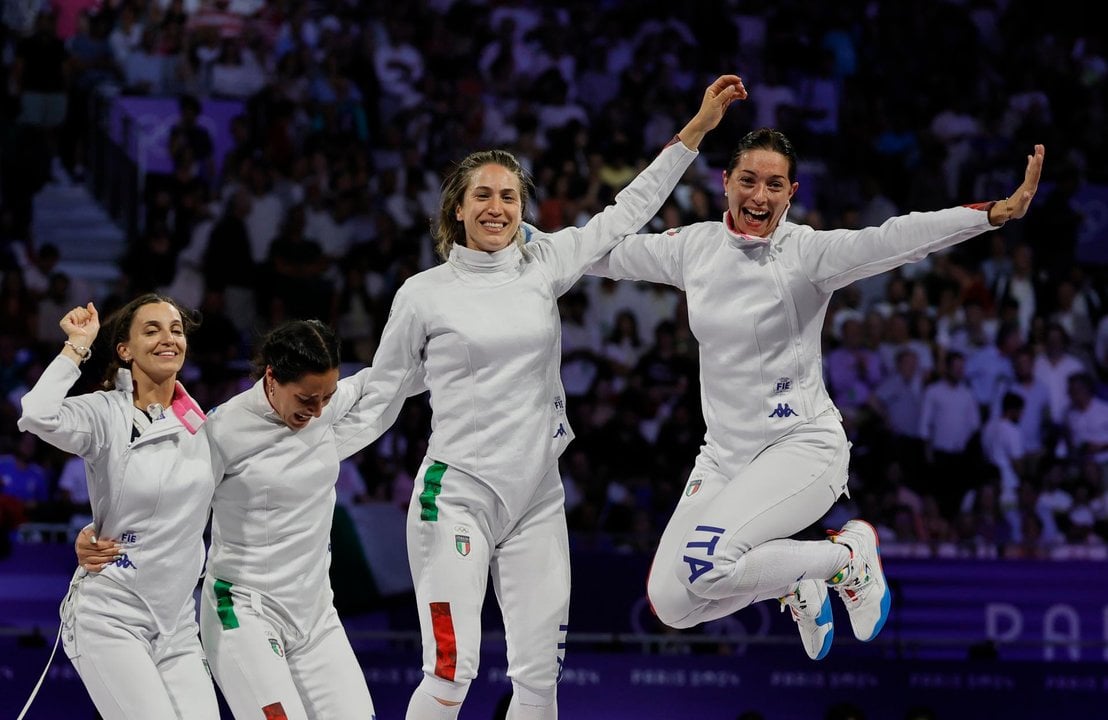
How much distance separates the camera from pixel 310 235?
36.7 ft

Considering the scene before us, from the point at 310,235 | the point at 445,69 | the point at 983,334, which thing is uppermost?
the point at 445,69

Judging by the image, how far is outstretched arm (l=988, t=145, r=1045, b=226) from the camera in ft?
16.1

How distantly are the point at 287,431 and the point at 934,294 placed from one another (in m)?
7.08

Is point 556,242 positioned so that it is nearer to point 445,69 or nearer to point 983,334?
point 983,334

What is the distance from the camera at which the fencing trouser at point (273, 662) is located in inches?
194

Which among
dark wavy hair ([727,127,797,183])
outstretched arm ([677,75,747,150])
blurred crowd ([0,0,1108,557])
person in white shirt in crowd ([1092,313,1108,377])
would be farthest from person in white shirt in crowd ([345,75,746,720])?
person in white shirt in crowd ([1092,313,1108,377])

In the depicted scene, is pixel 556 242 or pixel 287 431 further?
pixel 556 242

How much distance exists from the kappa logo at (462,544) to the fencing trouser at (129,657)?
908 mm

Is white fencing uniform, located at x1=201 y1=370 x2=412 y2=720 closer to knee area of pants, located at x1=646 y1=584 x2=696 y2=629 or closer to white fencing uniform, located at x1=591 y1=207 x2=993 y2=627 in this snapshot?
knee area of pants, located at x1=646 y1=584 x2=696 y2=629

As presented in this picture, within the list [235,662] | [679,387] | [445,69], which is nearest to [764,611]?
[679,387]

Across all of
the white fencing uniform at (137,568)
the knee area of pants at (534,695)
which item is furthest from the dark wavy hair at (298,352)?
the knee area of pants at (534,695)

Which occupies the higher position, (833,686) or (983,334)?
(983,334)

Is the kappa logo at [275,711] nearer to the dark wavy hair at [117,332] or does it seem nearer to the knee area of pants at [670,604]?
the dark wavy hair at [117,332]

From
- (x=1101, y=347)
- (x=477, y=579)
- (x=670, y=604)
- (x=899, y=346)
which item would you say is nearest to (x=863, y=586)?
(x=670, y=604)
